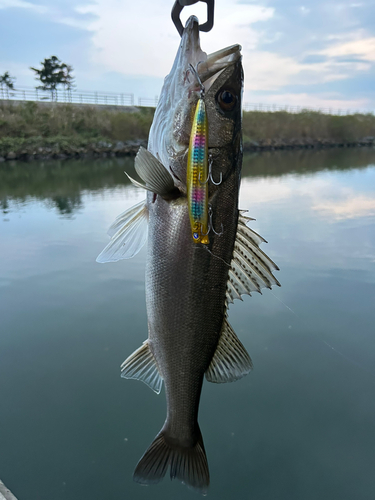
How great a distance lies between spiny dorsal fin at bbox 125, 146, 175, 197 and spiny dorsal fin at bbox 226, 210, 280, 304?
1.19ft

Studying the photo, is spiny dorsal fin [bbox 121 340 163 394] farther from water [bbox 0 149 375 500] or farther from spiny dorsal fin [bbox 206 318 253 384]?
water [bbox 0 149 375 500]

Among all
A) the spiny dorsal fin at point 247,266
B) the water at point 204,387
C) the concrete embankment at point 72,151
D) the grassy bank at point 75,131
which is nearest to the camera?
the spiny dorsal fin at point 247,266

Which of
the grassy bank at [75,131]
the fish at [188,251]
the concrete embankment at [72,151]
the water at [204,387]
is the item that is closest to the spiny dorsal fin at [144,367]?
the fish at [188,251]

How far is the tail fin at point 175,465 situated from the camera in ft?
5.86

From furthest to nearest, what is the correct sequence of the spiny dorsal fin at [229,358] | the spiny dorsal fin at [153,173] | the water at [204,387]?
the water at [204,387] → the spiny dorsal fin at [229,358] → the spiny dorsal fin at [153,173]

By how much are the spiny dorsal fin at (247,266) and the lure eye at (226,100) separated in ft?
1.47

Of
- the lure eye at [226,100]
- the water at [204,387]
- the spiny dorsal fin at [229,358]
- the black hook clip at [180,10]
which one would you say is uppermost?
the black hook clip at [180,10]

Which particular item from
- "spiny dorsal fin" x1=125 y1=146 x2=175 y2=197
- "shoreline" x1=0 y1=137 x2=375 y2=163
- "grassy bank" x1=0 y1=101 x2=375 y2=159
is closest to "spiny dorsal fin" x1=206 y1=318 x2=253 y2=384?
"spiny dorsal fin" x1=125 y1=146 x2=175 y2=197

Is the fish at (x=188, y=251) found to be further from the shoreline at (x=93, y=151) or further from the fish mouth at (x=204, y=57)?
Answer: the shoreline at (x=93, y=151)

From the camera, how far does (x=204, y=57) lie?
1564 millimetres

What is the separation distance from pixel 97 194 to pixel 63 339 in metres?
11.4

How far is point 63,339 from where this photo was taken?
5285mm

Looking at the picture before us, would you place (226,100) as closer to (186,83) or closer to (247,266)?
(186,83)

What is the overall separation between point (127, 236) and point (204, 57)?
85cm
